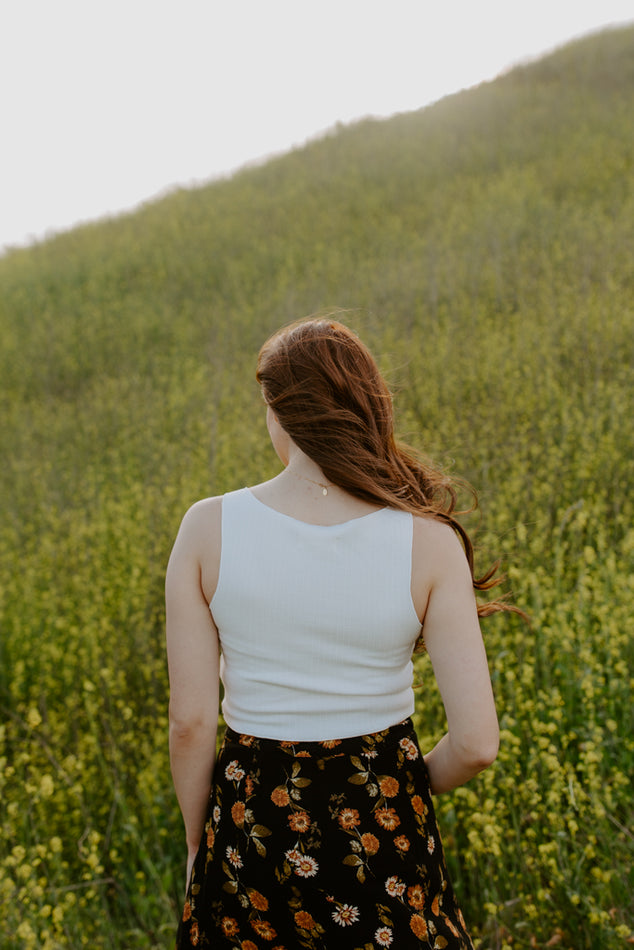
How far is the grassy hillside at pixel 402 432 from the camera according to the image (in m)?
2.56

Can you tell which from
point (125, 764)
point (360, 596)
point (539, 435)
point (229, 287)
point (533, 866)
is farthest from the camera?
point (229, 287)

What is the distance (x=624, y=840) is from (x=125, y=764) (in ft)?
7.51

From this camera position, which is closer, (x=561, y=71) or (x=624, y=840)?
(x=624, y=840)

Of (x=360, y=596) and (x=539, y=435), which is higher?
(x=360, y=596)

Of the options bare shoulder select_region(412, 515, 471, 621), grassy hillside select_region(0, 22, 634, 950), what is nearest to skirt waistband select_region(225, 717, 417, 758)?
bare shoulder select_region(412, 515, 471, 621)

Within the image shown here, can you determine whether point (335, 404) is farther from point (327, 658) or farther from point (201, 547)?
point (327, 658)

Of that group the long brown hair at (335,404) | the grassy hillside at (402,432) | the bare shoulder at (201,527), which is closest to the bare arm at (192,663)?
the bare shoulder at (201,527)

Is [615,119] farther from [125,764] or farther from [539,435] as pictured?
[125,764]

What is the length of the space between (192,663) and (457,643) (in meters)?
0.54

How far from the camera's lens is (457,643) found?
133cm

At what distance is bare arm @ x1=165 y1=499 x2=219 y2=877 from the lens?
53.8 inches

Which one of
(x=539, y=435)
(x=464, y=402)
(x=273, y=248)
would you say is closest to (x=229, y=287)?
(x=273, y=248)

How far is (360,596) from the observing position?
129cm

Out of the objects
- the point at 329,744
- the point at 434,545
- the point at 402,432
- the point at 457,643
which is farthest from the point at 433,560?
the point at 402,432
